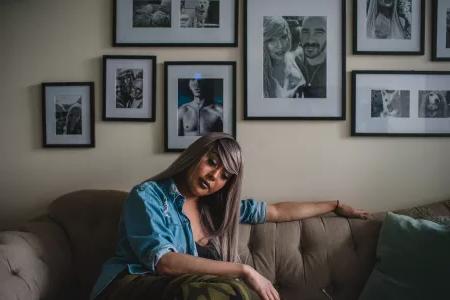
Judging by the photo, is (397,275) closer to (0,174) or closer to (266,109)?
(266,109)

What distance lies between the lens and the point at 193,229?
1604mm

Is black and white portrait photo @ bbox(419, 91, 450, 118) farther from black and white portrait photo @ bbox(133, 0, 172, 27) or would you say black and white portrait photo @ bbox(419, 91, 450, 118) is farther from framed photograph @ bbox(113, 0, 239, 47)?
black and white portrait photo @ bbox(133, 0, 172, 27)

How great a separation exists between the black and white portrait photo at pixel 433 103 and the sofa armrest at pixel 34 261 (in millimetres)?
1886

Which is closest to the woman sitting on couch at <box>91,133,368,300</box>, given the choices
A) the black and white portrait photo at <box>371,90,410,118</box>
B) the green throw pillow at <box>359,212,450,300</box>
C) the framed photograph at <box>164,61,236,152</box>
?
the green throw pillow at <box>359,212,450,300</box>

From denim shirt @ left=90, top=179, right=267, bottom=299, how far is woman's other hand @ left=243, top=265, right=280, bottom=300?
27 cm

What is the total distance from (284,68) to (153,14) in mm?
744

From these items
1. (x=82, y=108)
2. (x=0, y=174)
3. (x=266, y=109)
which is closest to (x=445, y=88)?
(x=266, y=109)

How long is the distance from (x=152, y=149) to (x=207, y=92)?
0.42 m

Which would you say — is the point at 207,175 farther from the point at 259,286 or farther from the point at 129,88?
the point at 129,88

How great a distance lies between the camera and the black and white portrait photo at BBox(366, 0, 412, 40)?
1.98m

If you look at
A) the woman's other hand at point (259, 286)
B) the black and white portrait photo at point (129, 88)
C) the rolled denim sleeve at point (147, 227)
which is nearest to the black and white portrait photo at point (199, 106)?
the black and white portrait photo at point (129, 88)

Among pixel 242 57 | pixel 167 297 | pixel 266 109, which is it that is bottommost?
pixel 167 297

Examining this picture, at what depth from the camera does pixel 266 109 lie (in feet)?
6.51

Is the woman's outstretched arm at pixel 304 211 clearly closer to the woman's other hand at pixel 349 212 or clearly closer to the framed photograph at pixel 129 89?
the woman's other hand at pixel 349 212
